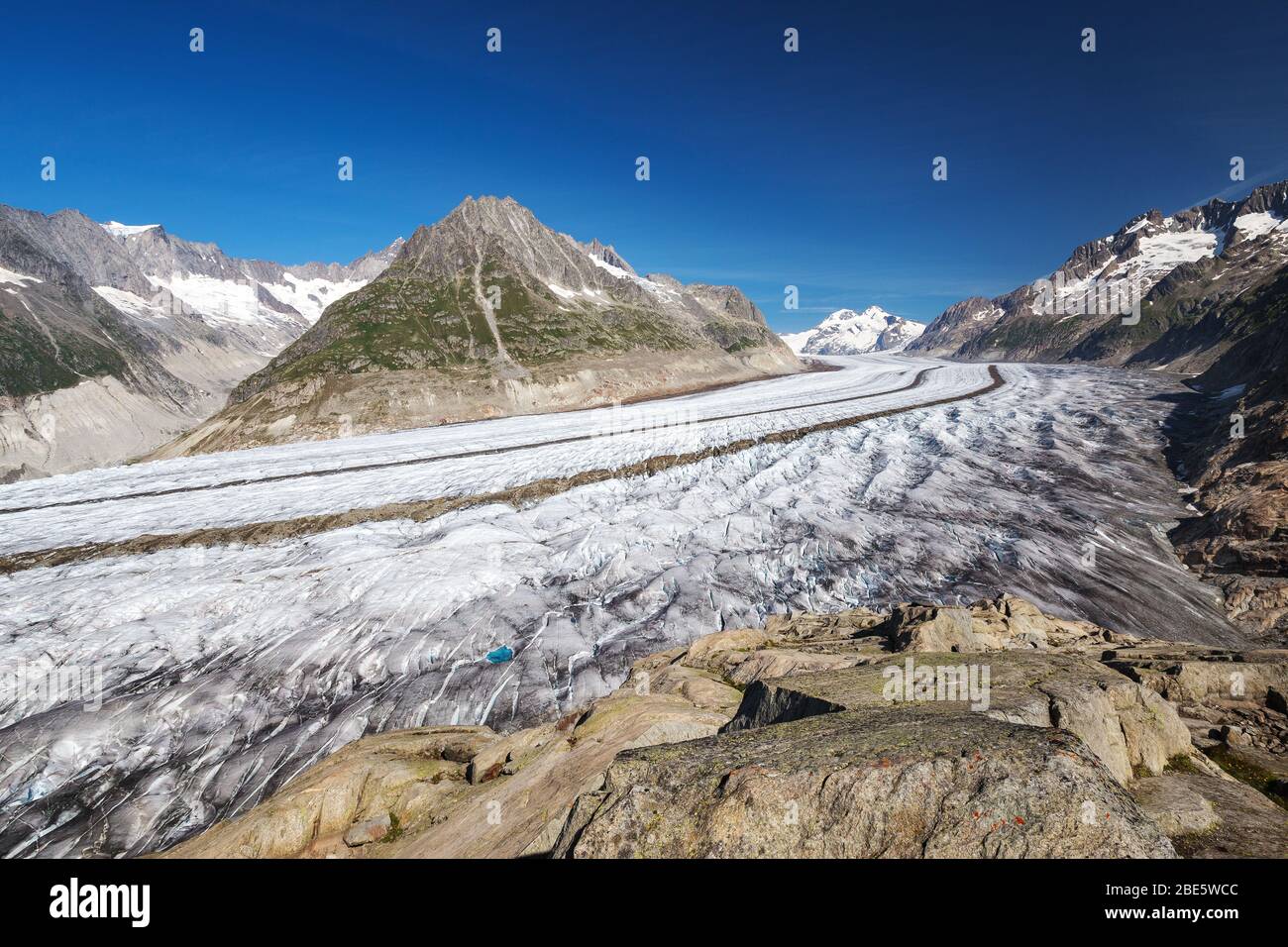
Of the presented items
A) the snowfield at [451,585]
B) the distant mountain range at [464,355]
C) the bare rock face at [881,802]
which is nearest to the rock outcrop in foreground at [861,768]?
the bare rock face at [881,802]

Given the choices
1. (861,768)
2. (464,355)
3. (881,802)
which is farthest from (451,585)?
(464,355)

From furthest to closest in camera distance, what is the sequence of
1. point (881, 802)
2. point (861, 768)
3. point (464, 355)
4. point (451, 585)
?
point (464, 355) → point (451, 585) → point (861, 768) → point (881, 802)

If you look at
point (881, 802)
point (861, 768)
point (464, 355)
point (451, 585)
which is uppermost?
point (464, 355)

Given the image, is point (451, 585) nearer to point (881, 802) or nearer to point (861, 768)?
point (861, 768)

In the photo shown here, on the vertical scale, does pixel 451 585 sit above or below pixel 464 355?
below

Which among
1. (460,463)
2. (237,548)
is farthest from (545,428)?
(237,548)

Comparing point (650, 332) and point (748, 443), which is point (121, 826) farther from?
point (650, 332)
